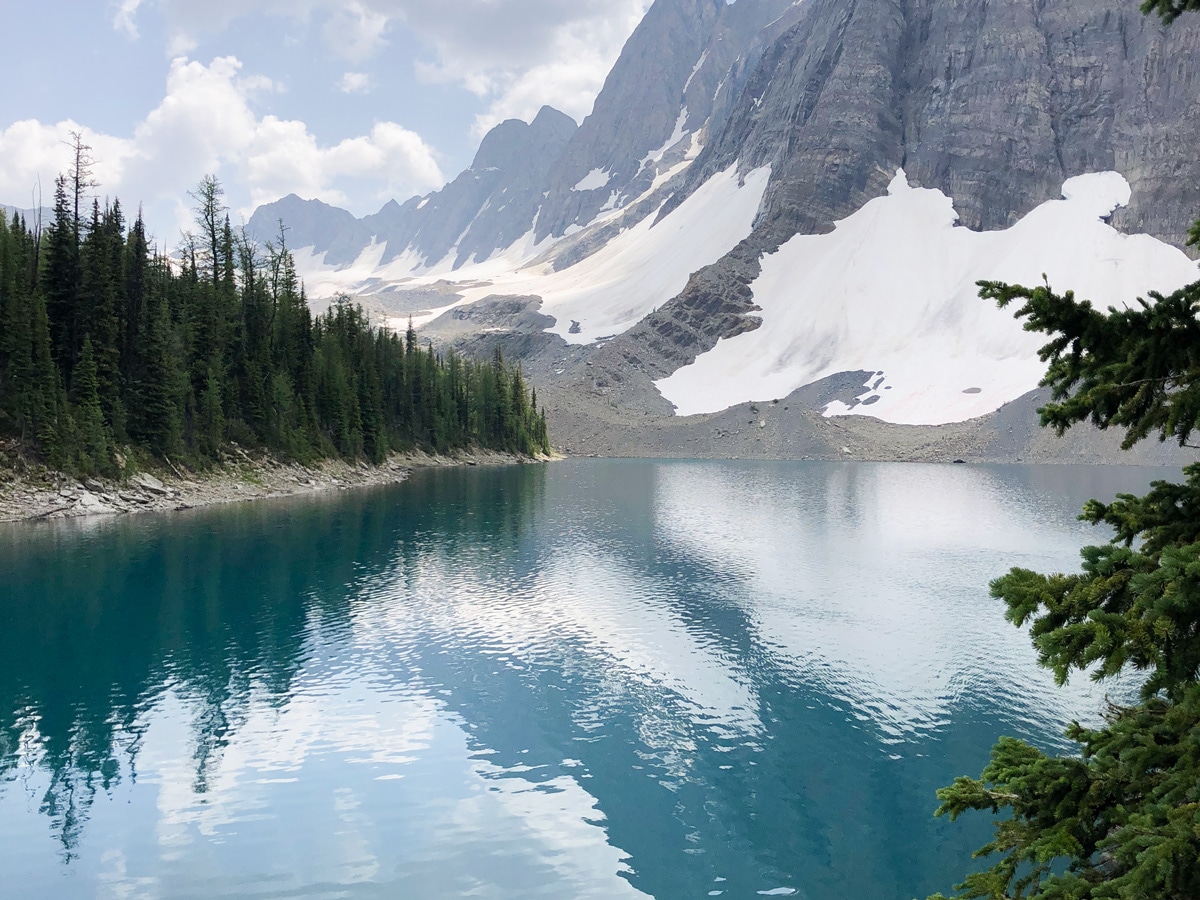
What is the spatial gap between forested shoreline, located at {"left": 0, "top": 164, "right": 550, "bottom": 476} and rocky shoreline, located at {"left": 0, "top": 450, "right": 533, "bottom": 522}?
5.11 ft

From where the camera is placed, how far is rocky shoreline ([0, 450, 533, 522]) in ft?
163

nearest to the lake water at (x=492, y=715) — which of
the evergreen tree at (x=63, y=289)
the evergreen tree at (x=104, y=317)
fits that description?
the evergreen tree at (x=104, y=317)

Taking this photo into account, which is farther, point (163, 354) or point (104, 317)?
point (163, 354)

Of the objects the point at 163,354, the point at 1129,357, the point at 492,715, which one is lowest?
the point at 492,715

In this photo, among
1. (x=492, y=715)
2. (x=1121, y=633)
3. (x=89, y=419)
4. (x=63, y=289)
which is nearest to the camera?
(x=1121, y=633)

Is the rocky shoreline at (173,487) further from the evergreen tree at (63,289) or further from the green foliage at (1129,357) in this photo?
the green foliage at (1129,357)

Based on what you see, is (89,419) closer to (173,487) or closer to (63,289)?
(173,487)

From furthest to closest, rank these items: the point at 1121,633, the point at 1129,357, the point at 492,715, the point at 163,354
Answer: the point at 163,354, the point at 492,715, the point at 1129,357, the point at 1121,633

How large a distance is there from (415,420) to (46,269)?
204 ft

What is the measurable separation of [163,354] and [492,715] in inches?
2199

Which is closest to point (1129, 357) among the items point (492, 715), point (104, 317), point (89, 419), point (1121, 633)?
point (1121, 633)

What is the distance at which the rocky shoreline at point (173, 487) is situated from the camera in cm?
4956

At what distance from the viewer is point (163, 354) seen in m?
63.2

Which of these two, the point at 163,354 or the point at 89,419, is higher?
the point at 163,354
